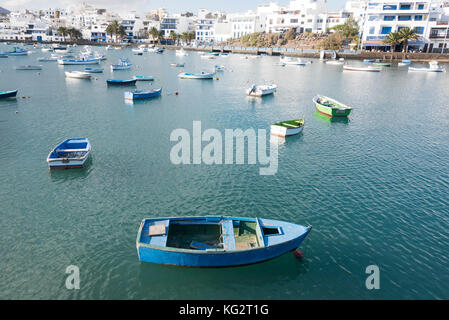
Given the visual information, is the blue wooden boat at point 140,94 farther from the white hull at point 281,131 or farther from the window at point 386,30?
the window at point 386,30

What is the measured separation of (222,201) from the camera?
24.4m

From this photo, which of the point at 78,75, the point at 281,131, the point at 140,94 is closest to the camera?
the point at 281,131

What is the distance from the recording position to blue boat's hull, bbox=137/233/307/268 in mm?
16938

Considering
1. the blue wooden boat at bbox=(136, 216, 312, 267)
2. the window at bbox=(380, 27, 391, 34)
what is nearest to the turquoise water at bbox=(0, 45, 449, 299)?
the blue wooden boat at bbox=(136, 216, 312, 267)

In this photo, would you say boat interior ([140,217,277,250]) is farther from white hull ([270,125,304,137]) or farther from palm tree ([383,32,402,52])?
palm tree ([383,32,402,52])

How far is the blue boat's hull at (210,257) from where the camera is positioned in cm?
1694

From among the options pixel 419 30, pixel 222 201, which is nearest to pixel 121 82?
pixel 222 201

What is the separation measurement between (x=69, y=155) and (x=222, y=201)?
54.0 ft

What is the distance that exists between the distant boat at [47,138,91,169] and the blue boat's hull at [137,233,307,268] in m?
15.4

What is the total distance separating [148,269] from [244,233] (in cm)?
624

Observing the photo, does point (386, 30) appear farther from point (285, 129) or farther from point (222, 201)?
point (222, 201)

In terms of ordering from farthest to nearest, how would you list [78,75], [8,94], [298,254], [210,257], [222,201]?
[78,75] < [8,94] < [222,201] < [298,254] < [210,257]

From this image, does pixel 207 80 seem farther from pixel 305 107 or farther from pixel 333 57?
pixel 333 57
